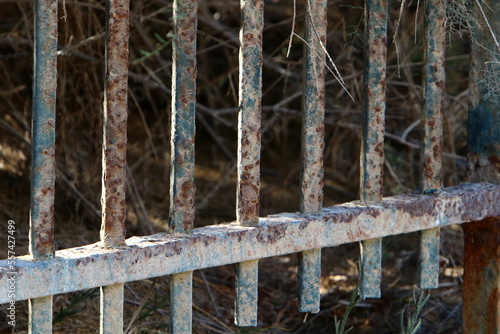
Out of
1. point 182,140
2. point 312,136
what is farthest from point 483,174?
point 182,140

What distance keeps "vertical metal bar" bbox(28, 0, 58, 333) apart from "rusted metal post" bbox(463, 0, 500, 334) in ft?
4.07

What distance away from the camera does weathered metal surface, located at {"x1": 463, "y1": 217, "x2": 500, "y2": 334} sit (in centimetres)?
218

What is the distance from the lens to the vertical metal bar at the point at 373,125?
193 centimetres

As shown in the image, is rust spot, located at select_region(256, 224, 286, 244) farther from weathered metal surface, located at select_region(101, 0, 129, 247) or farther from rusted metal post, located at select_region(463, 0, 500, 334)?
rusted metal post, located at select_region(463, 0, 500, 334)

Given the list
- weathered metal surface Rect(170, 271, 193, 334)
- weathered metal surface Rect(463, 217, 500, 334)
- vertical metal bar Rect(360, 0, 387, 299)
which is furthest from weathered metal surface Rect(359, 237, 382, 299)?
weathered metal surface Rect(170, 271, 193, 334)

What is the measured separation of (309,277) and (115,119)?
65 centimetres

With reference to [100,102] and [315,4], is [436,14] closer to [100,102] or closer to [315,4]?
[315,4]

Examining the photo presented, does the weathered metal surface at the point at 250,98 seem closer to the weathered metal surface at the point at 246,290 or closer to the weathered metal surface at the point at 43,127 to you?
the weathered metal surface at the point at 246,290

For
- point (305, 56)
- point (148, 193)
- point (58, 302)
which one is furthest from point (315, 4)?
point (148, 193)

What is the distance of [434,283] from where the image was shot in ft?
6.97

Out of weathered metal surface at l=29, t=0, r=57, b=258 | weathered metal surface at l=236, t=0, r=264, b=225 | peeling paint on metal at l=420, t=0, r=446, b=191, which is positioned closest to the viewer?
weathered metal surface at l=29, t=0, r=57, b=258

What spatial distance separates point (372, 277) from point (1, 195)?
1814 millimetres

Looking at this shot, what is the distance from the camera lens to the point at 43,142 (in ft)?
4.83

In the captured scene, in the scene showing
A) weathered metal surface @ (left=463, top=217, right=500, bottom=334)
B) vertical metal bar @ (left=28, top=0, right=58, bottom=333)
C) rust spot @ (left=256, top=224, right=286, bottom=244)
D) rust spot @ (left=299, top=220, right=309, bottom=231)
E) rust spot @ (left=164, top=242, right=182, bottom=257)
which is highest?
vertical metal bar @ (left=28, top=0, right=58, bottom=333)
